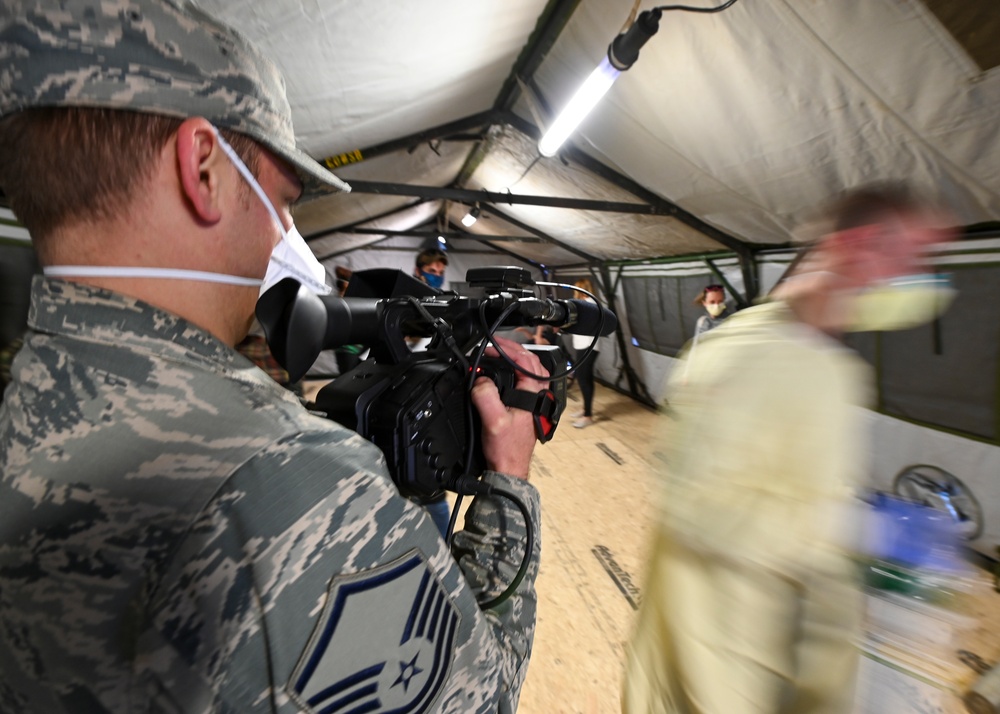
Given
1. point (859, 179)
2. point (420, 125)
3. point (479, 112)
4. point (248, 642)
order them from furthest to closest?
point (479, 112) → point (420, 125) → point (859, 179) → point (248, 642)

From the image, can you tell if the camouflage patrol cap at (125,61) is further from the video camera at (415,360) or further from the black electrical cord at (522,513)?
the black electrical cord at (522,513)

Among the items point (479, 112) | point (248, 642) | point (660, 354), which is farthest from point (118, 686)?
point (660, 354)

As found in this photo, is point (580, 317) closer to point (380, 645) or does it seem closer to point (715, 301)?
point (380, 645)

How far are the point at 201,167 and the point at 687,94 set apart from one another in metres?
2.35

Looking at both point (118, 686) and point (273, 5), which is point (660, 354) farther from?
point (118, 686)

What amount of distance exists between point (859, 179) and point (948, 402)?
5.30ft

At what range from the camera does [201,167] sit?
43 centimetres

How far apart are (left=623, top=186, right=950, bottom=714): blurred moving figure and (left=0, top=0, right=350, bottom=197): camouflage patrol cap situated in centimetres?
98

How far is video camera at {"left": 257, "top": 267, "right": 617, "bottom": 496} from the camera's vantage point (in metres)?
0.51

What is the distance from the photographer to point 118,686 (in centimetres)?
33

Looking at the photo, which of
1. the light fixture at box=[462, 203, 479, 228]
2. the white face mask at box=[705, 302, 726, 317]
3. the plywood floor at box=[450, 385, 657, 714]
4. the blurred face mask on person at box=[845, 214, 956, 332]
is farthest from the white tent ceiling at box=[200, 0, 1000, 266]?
the light fixture at box=[462, 203, 479, 228]

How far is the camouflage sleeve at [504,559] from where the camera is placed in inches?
23.1

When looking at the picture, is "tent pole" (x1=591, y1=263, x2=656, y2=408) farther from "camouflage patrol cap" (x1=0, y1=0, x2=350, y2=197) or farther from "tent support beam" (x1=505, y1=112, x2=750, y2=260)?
"camouflage patrol cap" (x1=0, y1=0, x2=350, y2=197)

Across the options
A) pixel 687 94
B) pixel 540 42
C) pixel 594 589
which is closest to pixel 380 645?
pixel 594 589
